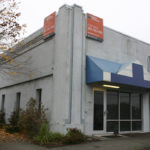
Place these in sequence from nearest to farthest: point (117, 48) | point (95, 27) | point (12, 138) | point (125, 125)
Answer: point (12, 138) → point (95, 27) → point (125, 125) → point (117, 48)

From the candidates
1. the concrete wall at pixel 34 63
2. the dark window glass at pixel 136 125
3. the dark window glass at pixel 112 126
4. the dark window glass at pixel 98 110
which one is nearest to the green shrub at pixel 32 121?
the concrete wall at pixel 34 63

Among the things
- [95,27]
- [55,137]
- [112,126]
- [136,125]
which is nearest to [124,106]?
[112,126]

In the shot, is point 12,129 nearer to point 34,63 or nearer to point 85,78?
point 34,63

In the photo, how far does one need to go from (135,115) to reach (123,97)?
1.88 metres

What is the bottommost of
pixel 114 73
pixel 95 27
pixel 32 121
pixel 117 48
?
pixel 32 121

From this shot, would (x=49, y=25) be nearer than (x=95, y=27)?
No

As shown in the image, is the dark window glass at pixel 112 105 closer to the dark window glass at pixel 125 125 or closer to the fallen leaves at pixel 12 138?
the dark window glass at pixel 125 125

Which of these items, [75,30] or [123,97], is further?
[123,97]

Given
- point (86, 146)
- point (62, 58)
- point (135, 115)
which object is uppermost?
point (62, 58)

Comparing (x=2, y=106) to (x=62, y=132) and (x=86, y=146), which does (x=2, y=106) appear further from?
(x=86, y=146)

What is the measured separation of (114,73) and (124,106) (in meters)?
3.78

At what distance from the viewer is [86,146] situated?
930 centimetres

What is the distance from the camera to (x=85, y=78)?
40.0 ft

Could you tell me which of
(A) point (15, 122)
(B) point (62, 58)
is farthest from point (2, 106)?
(B) point (62, 58)
